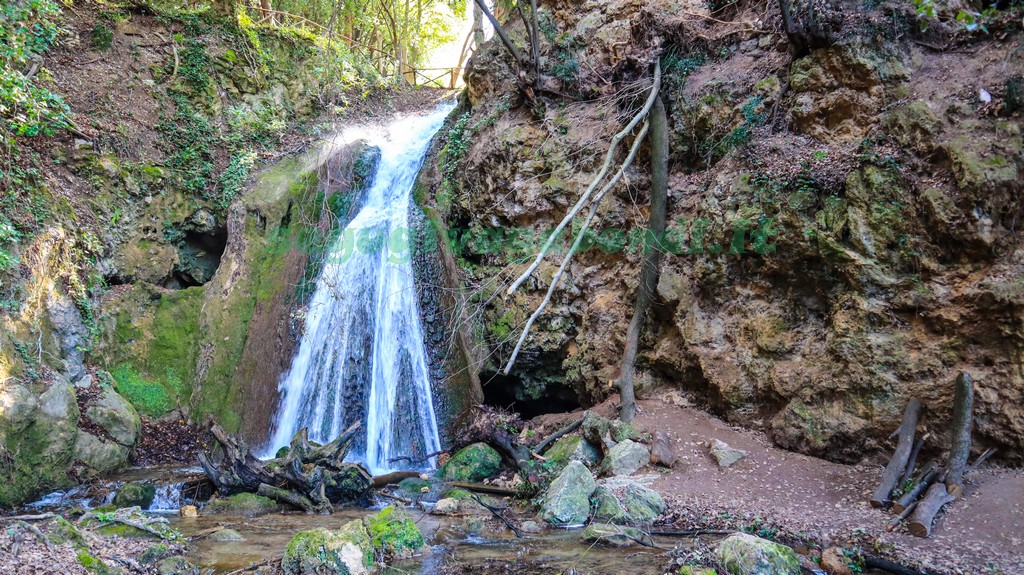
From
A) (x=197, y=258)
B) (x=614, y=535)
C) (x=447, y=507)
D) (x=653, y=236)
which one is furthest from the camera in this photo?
(x=197, y=258)

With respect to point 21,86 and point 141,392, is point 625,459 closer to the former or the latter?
point 141,392

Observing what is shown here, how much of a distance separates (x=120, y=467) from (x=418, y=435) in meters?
4.07

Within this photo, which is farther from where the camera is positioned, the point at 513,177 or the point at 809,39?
the point at 513,177

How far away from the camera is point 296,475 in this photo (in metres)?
6.77

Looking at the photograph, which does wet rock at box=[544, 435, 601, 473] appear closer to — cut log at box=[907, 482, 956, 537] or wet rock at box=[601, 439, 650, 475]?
wet rock at box=[601, 439, 650, 475]

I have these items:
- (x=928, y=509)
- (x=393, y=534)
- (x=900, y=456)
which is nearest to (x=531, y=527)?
(x=393, y=534)

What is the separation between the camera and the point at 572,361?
28.7ft

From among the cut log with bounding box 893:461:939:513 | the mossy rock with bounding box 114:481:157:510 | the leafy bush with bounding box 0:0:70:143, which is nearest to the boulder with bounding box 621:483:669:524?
the cut log with bounding box 893:461:939:513

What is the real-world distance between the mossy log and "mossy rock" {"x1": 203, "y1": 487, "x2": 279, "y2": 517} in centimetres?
11

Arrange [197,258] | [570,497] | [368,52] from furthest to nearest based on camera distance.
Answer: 1. [368,52]
2. [197,258]
3. [570,497]

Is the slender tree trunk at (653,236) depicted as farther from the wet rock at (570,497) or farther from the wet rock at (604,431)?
the wet rock at (570,497)

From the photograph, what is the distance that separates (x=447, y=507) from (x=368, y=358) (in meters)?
3.75

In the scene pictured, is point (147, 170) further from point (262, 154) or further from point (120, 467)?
point (120, 467)

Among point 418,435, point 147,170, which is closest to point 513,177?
point 418,435
